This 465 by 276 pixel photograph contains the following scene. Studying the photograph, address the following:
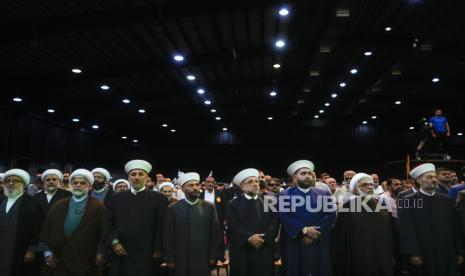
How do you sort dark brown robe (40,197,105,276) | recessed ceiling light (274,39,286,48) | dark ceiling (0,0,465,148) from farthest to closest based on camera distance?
1. recessed ceiling light (274,39,286,48)
2. dark ceiling (0,0,465,148)
3. dark brown robe (40,197,105,276)

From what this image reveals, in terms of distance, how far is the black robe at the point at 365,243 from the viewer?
4859 millimetres

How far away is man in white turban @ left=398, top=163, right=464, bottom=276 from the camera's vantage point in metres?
4.78

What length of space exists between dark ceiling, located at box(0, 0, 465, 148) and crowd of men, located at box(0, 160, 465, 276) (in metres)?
4.48

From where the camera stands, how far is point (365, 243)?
4.90m

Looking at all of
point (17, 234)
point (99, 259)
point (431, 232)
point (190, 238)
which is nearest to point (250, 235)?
point (190, 238)

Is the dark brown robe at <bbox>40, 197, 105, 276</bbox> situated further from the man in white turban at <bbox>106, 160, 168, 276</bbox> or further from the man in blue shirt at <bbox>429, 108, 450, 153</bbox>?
the man in blue shirt at <bbox>429, 108, 450, 153</bbox>

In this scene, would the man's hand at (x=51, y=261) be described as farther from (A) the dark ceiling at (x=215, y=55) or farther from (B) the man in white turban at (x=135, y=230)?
(A) the dark ceiling at (x=215, y=55)

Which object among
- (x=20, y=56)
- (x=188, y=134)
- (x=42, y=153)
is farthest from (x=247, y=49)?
(x=188, y=134)

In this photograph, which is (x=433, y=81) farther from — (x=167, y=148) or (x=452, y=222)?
(x=167, y=148)

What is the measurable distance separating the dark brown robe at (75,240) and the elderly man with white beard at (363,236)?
2.74m

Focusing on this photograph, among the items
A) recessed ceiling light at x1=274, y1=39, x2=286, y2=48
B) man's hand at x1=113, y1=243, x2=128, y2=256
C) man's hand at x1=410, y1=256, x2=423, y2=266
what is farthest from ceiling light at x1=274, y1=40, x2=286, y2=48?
man's hand at x1=113, y1=243, x2=128, y2=256

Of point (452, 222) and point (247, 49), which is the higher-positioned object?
point (247, 49)

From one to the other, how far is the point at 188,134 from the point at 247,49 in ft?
43.8

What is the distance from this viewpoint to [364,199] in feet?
16.8
